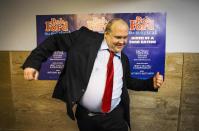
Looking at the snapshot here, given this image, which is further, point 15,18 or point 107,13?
point 15,18

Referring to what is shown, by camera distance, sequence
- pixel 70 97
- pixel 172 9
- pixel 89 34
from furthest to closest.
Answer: pixel 172 9, pixel 89 34, pixel 70 97

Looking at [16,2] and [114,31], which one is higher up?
[16,2]

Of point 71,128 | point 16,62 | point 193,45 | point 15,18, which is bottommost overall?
point 71,128

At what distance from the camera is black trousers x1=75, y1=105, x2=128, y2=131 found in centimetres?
187

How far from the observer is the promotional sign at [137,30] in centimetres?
242

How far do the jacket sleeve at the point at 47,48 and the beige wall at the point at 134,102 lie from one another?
36.9 inches

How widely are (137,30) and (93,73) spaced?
868 millimetres

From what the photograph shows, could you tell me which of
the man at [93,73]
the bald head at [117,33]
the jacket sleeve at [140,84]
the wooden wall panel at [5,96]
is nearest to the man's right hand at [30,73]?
the man at [93,73]

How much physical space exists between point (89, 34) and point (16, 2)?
115cm

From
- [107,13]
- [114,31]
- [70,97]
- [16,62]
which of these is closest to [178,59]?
[107,13]

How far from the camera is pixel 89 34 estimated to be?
1896mm

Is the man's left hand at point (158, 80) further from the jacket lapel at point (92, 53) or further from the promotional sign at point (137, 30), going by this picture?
the promotional sign at point (137, 30)

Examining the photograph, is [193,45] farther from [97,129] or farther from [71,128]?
[71,128]

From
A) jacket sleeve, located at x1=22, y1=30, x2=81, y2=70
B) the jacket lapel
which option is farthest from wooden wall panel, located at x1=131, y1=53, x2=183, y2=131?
jacket sleeve, located at x1=22, y1=30, x2=81, y2=70
